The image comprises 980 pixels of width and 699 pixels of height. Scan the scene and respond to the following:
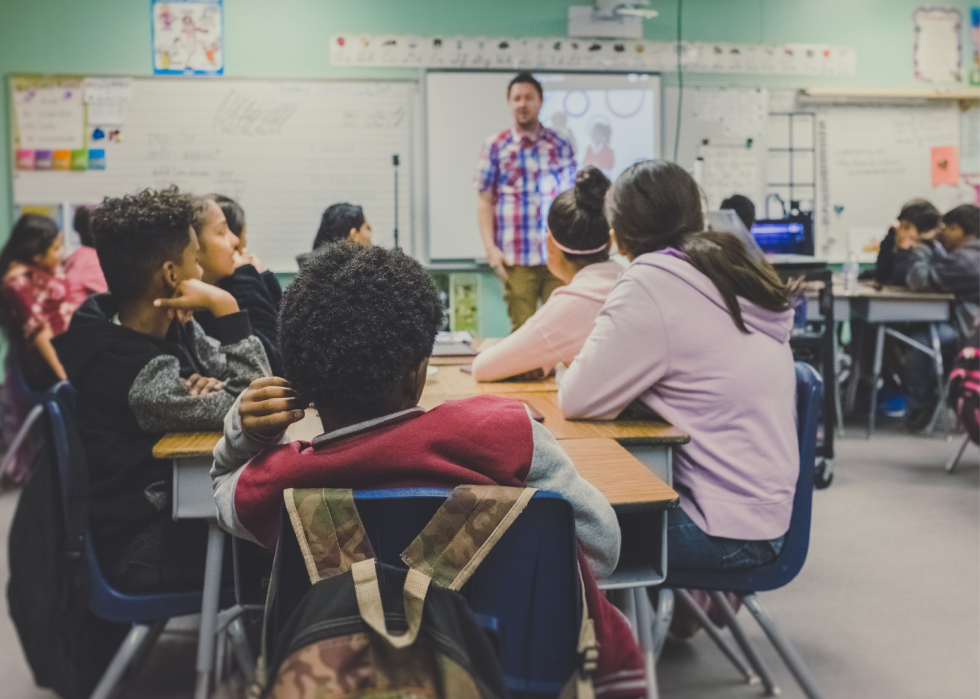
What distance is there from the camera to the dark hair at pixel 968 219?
16.3 ft

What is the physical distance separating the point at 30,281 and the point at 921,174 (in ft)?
17.8

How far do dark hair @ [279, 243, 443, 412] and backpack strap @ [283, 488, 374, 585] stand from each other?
0.43ft

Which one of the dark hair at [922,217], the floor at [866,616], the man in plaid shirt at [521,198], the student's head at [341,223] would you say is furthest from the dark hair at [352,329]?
the dark hair at [922,217]

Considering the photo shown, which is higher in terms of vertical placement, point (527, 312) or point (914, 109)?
point (914, 109)

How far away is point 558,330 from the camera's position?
82.3 inches

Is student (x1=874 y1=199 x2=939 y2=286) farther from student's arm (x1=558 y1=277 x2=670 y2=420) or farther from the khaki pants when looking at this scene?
student's arm (x1=558 y1=277 x2=670 y2=420)

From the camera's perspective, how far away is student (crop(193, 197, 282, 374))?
206 cm

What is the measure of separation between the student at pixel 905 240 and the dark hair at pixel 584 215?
136 inches

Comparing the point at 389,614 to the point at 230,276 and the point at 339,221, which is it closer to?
the point at 230,276

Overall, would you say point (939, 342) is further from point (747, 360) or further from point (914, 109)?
point (747, 360)

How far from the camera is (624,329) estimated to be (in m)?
1.64

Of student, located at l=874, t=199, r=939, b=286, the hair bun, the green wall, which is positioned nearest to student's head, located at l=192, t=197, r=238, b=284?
the hair bun

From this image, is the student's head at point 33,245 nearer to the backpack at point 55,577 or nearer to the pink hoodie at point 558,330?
the backpack at point 55,577

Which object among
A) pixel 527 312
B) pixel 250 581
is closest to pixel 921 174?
pixel 527 312
